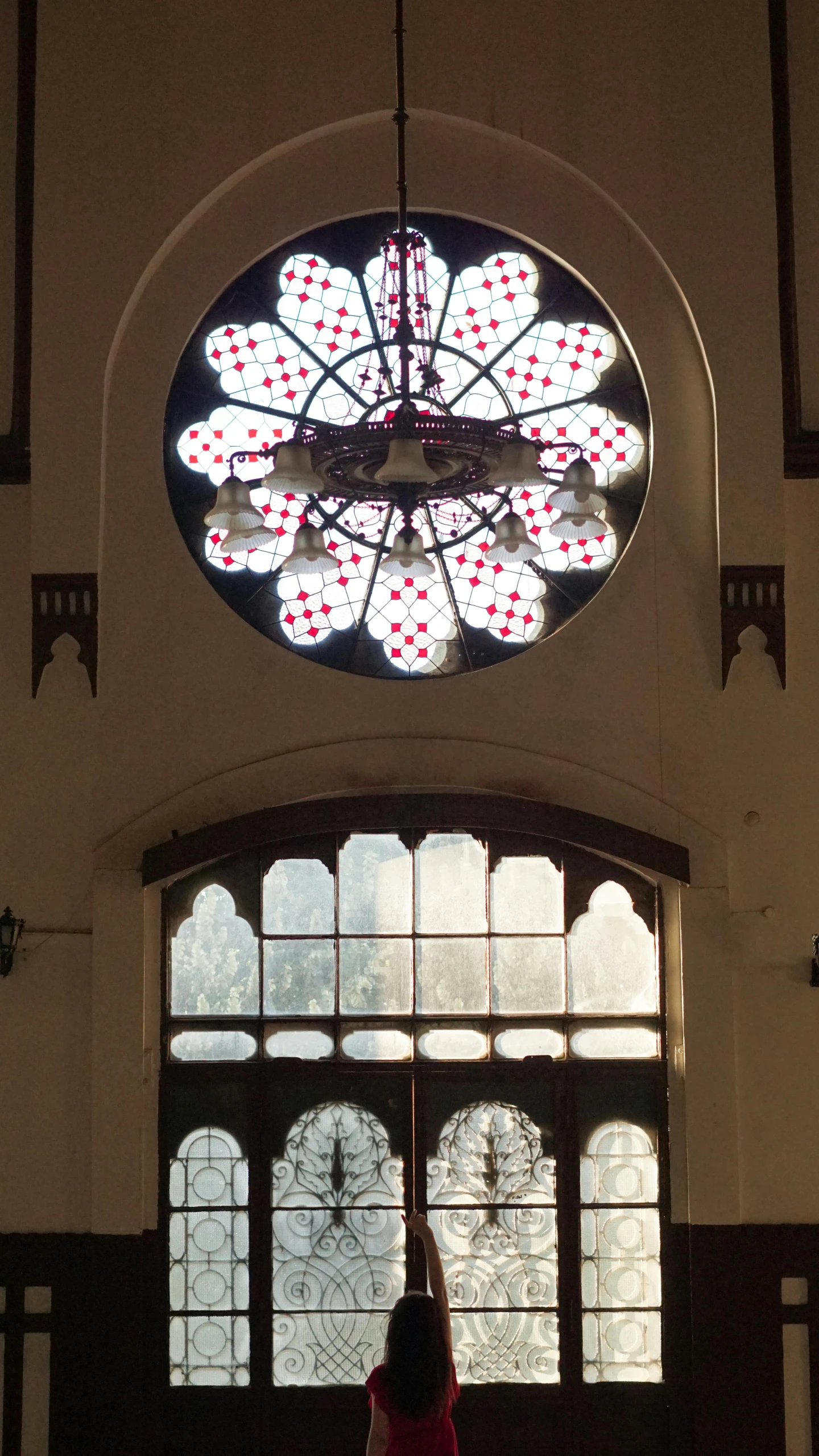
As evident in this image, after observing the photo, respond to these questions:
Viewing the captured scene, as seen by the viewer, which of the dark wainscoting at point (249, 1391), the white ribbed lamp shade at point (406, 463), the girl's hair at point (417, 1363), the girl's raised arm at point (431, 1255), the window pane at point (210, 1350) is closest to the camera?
the girl's hair at point (417, 1363)

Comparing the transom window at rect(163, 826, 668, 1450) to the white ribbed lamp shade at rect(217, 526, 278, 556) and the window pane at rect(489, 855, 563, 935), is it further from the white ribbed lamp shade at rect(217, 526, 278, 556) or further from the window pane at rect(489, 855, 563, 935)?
the white ribbed lamp shade at rect(217, 526, 278, 556)

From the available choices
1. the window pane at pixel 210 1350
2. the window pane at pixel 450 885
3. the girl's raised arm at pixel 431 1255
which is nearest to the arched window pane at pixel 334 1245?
the window pane at pixel 210 1350

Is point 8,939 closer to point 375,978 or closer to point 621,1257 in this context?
point 375,978

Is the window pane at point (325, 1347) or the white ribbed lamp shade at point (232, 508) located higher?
the white ribbed lamp shade at point (232, 508)

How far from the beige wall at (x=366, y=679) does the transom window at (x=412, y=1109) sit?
0.29m

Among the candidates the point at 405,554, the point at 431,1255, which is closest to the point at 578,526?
the point at 405,554

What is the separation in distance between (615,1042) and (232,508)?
3.41 meters

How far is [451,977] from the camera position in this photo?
664 centimetres

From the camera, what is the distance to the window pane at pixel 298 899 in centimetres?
666

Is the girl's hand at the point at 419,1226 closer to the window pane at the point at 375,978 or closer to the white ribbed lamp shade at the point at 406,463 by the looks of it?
the white ribbed lamp shade at the point at 406,463

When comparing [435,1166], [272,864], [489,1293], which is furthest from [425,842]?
[489,1293]

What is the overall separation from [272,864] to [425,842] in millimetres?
738

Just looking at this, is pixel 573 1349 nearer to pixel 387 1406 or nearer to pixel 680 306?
pixel 387 1406

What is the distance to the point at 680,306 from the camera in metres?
6.86
